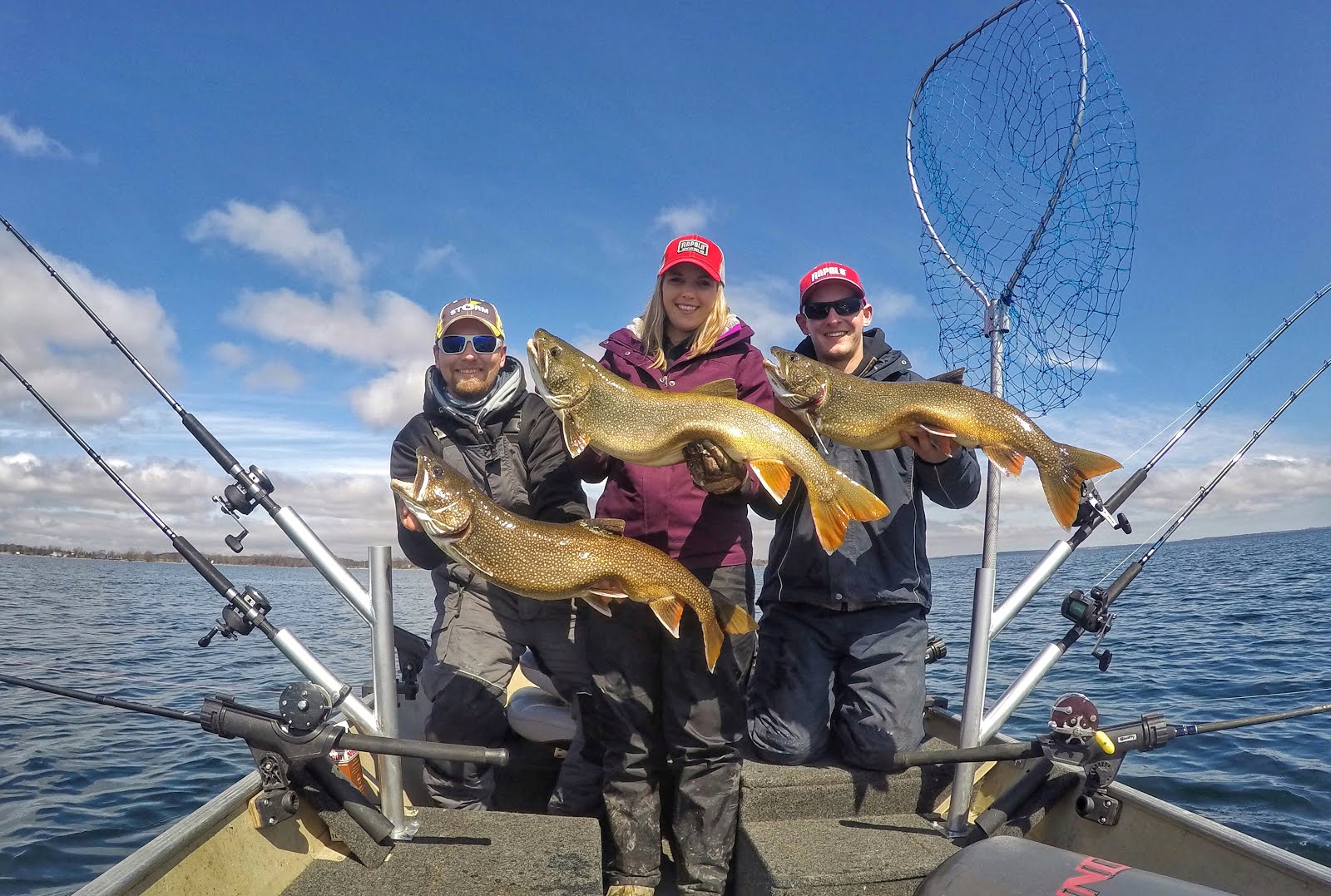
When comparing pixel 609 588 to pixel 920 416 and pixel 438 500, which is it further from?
pixel 920 416

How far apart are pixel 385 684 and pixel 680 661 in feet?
4.74

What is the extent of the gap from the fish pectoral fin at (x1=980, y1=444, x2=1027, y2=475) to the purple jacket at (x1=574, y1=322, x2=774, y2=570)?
113 cm

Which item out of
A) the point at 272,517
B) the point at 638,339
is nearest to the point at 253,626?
the point at 272,517

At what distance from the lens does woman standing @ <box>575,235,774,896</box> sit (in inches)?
148

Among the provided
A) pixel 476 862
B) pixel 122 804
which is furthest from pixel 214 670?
pixel 476 862

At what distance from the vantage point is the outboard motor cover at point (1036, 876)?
2.09m

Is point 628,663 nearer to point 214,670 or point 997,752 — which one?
point 997,752

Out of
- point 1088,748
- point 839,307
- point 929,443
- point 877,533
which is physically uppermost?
point 839,307

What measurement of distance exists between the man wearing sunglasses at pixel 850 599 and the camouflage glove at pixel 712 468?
0.72m

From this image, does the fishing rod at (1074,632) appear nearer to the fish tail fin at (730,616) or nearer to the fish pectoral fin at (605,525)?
the fish tail fin at (730,616)

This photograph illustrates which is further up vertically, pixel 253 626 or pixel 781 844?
pixel 253 626

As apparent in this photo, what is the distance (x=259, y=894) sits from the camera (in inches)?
140

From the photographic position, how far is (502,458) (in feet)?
15.1

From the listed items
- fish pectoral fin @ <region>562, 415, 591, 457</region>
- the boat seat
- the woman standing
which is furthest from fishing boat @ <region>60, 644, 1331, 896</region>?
fish pectoral fin @ <region>562, 415, 591, 457</region>
